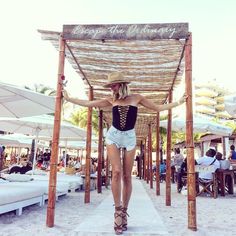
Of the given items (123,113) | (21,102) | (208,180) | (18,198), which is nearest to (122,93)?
(123,113)

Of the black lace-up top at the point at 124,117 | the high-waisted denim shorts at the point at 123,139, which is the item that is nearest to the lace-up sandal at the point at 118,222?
the high-waisted denim shorts at the point at 123,139

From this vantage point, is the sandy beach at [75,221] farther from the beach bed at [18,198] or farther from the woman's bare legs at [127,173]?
the woman's bare legs at [127,173]

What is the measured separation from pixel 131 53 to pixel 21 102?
8.53 ft

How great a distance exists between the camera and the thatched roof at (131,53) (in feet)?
14.8

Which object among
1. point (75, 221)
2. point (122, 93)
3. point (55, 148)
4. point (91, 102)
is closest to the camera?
point (122, 93)

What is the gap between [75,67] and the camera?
642cm

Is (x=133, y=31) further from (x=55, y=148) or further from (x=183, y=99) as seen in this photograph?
(x=55, y=148)

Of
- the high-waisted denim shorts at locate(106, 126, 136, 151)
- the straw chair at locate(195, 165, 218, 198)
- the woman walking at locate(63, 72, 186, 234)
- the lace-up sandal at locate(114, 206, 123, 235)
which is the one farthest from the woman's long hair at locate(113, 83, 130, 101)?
the straw chair at locate(195, 165, 218, 198)

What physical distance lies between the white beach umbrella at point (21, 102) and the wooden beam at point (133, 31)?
1701 millimetres

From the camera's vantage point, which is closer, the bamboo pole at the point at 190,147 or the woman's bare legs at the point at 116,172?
the woman's bare legs at the point at 116,172

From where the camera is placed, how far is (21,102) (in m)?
6.50

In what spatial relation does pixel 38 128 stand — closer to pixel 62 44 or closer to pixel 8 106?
pixel 8 106

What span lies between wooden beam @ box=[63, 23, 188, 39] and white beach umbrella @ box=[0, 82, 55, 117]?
1.70 meters

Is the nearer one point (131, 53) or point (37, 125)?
point (131, 53)
